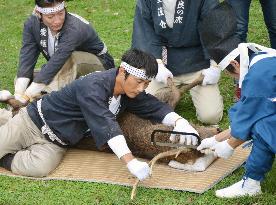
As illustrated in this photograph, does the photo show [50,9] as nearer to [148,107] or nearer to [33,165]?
[148,107]

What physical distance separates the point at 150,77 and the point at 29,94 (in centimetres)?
155

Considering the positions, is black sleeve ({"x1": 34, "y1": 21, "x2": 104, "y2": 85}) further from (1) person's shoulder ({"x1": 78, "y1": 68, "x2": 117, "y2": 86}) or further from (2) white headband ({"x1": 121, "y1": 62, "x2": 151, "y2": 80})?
(2) white headband ({"x1": 121, "y1": 62, "x2": 151, "y2": 80})

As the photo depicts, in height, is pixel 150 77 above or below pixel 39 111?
above

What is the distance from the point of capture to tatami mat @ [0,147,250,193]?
Answer: 4070 mm

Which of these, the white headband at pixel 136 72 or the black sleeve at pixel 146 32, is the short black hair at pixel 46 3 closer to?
the black sleeve at pixel 146 32

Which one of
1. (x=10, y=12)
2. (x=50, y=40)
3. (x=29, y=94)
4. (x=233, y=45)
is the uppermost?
(x=233, y=45)

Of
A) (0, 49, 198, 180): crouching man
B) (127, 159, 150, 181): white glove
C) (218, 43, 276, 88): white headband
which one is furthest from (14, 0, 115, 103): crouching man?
(218, 43, 276, 88): white headband

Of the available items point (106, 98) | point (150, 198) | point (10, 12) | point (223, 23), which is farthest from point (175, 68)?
point (10, 12)

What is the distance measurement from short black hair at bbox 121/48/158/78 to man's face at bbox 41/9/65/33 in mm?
1310

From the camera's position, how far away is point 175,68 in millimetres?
5406

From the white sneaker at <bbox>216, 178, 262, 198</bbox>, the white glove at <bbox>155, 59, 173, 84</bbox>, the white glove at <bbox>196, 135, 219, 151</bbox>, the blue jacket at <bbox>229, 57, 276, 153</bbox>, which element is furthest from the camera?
the white glove at <bbox>155, 59, 173, 84</bbox>

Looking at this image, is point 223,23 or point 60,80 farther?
point 60,80

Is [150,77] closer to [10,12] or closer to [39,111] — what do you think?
[39,111]

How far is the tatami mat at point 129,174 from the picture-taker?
4070mm
